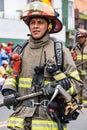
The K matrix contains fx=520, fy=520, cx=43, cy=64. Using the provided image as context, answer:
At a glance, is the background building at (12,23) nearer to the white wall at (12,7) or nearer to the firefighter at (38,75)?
the white wall at (12,7)

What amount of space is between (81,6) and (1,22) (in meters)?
18.0

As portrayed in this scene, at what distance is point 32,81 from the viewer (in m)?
4.87

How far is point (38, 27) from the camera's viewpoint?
491 centimetres

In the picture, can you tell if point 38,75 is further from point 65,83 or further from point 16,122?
point 16,122

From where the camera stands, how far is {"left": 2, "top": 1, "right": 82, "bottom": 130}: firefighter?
4.78 meters

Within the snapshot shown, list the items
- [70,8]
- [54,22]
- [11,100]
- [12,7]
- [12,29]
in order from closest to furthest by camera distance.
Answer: [11,100] → [54,22] → [12,29] → [12,7] → [70,8]

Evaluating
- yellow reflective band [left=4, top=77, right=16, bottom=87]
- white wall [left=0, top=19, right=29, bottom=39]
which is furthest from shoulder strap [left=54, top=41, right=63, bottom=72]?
white wall [left=0, top=19, right=29, bottom=39]

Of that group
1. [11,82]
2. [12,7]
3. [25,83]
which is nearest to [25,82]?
[25,83]

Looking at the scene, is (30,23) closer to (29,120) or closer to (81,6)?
(29,120)

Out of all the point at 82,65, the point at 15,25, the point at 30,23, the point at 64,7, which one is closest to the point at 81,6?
the point at 64,7

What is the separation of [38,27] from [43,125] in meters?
0.92

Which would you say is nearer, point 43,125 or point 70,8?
point 43,125

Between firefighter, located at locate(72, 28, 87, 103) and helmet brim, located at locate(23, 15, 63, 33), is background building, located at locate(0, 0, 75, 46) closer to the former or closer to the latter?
firefighter, located at locate(72, 28, 87, 103)

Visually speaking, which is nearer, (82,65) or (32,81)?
(32,81)
